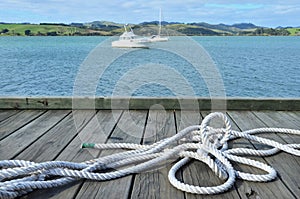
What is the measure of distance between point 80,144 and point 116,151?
0.26 m

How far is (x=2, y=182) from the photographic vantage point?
4.53 ft

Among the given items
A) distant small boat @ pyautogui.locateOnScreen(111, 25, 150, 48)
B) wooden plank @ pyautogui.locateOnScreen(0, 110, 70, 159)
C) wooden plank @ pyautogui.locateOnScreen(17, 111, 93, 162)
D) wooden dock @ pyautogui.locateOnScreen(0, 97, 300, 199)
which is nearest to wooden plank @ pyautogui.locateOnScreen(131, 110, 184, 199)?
wooden dock @ pyautogui.locateOnScreen(0, 97, 300, 199)

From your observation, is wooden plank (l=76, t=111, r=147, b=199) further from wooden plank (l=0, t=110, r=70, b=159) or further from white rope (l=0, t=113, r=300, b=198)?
wooden plank (l=0, t=110, r=70, b=159)

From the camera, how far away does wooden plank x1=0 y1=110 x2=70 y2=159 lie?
1854 millimetres

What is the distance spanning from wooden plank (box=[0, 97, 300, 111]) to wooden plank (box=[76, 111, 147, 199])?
137 mm

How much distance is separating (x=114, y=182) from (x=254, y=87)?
50.0 ft

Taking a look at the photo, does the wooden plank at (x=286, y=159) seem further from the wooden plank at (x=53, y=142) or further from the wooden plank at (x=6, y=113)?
the wooden plank at (x=6, y=113)

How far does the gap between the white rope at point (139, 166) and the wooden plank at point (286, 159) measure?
0.05m

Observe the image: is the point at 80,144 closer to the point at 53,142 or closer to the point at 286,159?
the point at 53,142

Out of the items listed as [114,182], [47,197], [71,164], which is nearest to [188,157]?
[114,182]

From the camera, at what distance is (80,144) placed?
1957 millimetres

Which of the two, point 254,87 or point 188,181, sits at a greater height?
point 188,181

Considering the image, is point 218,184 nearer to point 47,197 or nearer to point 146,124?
point 47,197

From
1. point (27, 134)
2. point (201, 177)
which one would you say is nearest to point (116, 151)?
point (201, 177)
